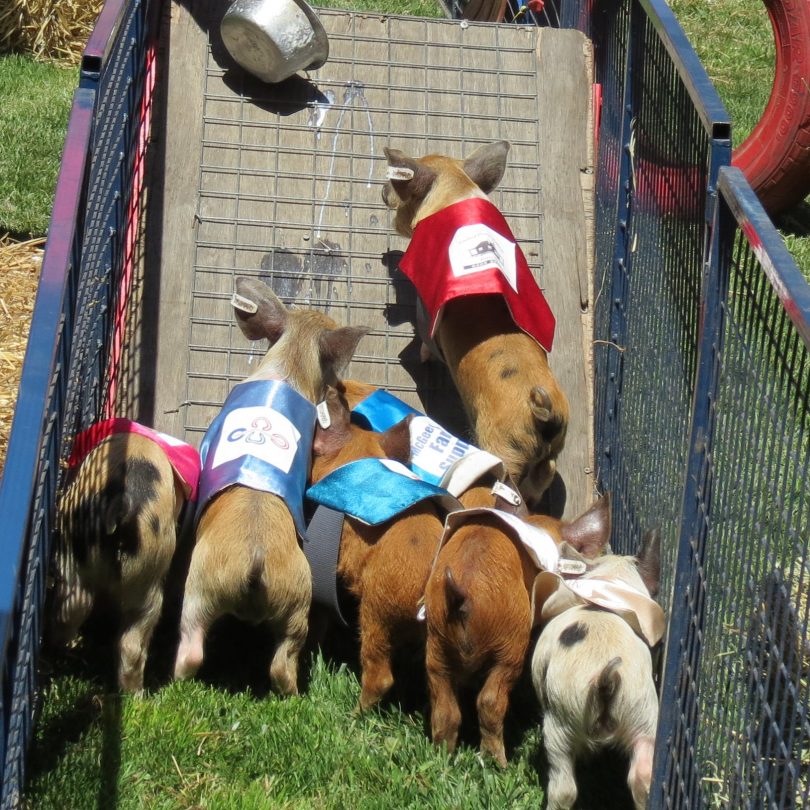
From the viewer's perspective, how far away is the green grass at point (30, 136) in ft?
25.7

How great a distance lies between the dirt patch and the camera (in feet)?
20.8

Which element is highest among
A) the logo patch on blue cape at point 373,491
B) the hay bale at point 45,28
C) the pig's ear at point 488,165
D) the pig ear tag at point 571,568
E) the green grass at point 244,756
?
the hay bale at point 45,28

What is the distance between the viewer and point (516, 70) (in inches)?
273

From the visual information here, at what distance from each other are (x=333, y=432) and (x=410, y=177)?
1492mm

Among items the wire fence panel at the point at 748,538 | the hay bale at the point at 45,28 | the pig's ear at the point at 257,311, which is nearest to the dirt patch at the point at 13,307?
the pig's ear at the point at 257,311

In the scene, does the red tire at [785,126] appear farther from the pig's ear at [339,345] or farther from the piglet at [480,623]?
the piglet at [480,623]

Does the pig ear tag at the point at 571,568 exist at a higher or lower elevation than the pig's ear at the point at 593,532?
lower

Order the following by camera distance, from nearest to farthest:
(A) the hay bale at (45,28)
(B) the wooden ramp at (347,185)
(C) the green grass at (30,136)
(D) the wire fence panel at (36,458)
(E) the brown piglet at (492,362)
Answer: (D) the wire fence panel at (36,458) < (E) the brown piglet at (492,362) < (B) the wooden ramp at (347,185) < (C) the green grass at (30,136) < (A) the hay bale at (45,28)

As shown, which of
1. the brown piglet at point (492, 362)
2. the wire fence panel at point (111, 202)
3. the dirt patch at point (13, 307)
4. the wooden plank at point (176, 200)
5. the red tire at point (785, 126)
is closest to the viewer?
the wire fence panel at point (111, 202)

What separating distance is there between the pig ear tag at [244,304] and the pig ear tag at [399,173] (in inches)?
41.1

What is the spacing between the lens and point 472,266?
5613mm

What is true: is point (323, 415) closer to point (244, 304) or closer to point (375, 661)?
point (244, 304)

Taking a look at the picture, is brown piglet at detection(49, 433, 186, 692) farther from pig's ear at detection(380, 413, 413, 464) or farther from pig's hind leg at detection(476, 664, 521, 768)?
pig's hind leg at detection(476, 664, 521, 768)

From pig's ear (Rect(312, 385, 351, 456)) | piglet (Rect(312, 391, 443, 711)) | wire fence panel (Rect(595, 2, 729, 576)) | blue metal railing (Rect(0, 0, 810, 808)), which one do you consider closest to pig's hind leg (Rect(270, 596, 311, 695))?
piglet (Rect(312, 391, 443, 711))
